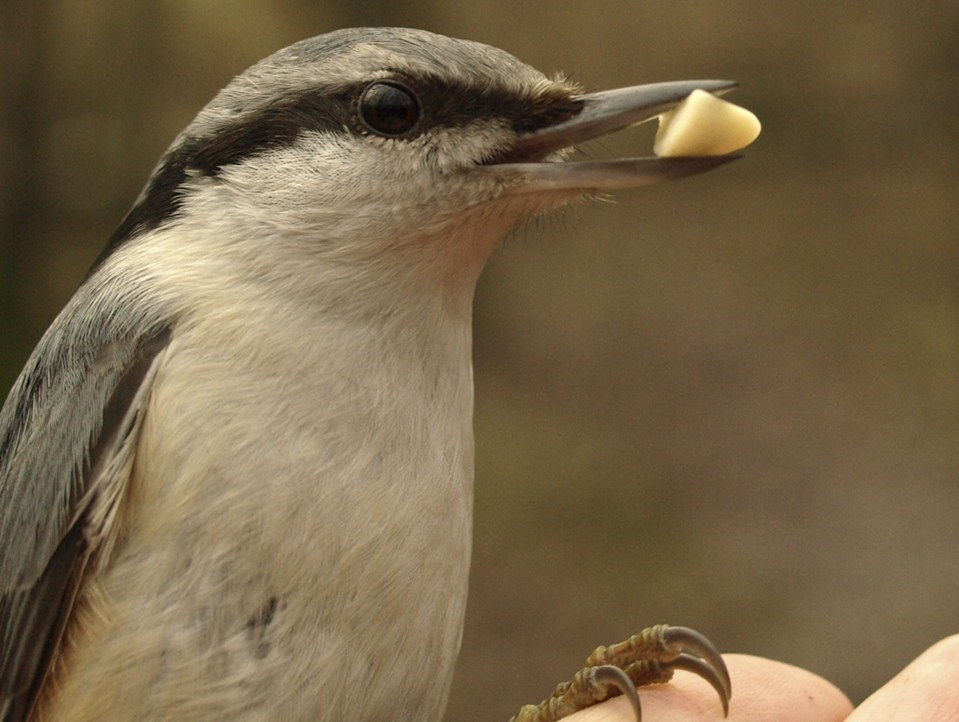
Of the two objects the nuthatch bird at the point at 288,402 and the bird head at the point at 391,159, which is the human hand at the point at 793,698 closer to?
the nuthatch bird at the point at 288,402

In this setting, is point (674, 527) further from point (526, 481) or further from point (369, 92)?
point (369, 92)

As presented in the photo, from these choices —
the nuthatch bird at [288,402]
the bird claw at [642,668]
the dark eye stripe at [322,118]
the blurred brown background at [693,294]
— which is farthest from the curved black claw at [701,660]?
the blurred brown background at [693,294]

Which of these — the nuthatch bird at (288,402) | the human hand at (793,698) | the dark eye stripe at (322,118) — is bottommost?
the human hand at (793,698)

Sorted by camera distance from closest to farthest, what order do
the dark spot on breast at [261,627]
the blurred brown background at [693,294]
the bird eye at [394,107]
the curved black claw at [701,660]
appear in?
1. the dark spot on breast at [261,627]
2. the bird eye at [394,107]
3. the curved black claw at [701,660]
4. the blurred brown background at [693,294]

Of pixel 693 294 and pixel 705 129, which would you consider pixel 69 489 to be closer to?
pixel 705 129

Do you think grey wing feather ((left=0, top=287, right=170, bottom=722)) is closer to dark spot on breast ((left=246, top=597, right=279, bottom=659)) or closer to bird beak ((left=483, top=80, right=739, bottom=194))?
dark spot on breast ((left=246, top=597, right=279, bottom=659))

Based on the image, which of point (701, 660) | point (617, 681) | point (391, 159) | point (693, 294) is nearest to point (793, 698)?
point (701, 660)

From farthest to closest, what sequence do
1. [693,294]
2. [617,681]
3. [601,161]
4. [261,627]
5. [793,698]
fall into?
[693,294]
[793,698]
[617,681]
[601,161]
[261,627]
